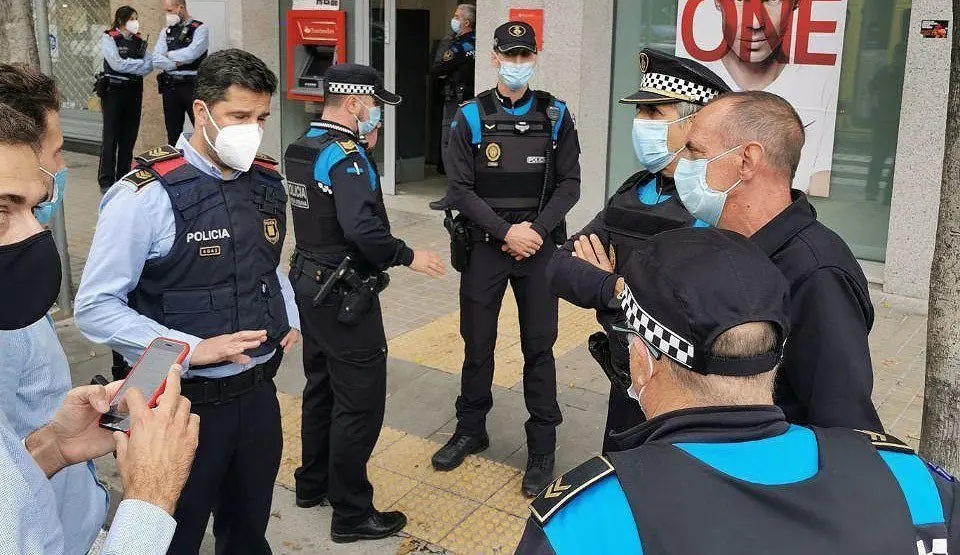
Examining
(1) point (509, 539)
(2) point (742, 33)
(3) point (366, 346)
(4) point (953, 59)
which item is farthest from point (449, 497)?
(2) point (742, 33)

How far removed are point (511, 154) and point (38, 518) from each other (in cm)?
353

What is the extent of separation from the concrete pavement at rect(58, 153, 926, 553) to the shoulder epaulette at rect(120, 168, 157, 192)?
188 centimetres

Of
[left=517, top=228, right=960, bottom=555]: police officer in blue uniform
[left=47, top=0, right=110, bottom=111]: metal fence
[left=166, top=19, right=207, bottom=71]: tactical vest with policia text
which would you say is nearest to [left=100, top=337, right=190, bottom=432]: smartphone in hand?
[left=517, top=228, right=960, bottom=555]: police officer in blue uniform

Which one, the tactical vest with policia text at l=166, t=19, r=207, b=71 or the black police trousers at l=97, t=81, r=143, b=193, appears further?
the tactical vest with policia text at l=166, t=19, r=207, b=71

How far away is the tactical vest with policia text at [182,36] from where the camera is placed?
1095 cm

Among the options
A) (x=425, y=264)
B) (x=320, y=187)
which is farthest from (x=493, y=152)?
(x=320, y=187)

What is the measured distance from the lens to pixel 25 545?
158 cm

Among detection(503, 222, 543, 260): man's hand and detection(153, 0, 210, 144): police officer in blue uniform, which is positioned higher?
detection(153, 0, 210, 144): police officer in blue uniform

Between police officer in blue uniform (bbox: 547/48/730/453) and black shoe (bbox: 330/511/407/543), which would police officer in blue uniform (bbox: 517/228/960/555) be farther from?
black shoe (bbox: 330/511/407/543)

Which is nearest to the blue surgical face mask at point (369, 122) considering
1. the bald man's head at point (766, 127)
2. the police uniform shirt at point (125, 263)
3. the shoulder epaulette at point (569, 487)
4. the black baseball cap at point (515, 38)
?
the black baseball cap at point (515, 38)

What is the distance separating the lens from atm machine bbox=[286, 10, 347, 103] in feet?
36.3

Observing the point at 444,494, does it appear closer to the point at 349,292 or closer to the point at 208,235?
the point at 349,292

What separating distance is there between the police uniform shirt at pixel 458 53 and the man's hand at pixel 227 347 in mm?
7879

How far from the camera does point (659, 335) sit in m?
1.70
